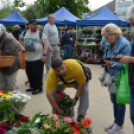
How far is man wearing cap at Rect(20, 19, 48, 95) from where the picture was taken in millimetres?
4660

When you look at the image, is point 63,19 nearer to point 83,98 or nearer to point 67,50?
point 67,50

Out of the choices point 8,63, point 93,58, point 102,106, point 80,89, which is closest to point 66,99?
point 80,89

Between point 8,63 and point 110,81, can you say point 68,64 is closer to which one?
point 110,81

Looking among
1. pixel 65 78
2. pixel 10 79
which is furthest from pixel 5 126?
pixel 10 79

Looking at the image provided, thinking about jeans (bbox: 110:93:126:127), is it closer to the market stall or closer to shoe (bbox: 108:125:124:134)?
shoe (bbox: 108:125:124:134)

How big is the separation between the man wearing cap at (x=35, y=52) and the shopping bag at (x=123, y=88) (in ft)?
8.17

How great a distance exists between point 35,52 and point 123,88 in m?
2.66

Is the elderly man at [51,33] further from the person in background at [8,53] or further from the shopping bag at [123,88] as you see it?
the shopping bag at [123,88]

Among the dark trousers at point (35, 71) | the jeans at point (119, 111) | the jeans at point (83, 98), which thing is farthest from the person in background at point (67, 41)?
the jeans at point (119, 111)

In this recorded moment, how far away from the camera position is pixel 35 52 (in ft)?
15.5

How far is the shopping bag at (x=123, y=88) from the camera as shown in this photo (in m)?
2.55

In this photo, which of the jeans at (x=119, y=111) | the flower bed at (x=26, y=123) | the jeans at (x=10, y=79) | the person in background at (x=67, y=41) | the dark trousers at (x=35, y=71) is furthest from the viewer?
the person in background at (x=67, y=41)

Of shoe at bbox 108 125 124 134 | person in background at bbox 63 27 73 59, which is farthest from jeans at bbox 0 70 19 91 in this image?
person in background at bbox 63 27 73 59

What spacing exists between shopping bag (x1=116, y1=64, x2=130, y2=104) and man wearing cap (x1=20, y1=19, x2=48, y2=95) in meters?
2.49
